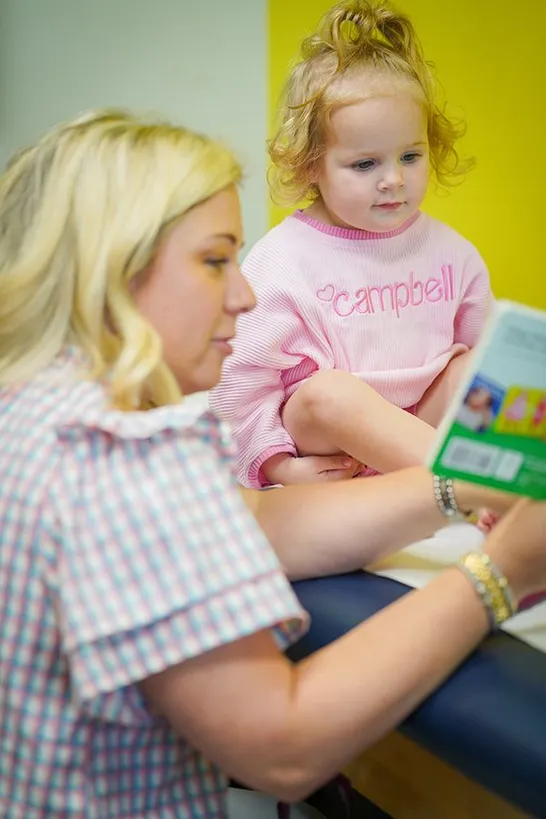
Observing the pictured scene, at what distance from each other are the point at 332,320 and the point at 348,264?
0.10m

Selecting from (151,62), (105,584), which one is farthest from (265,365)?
(151,62)

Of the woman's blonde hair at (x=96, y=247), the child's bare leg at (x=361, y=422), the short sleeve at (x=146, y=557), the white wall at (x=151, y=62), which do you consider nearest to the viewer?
the short sleeve at (x=146, y=557)

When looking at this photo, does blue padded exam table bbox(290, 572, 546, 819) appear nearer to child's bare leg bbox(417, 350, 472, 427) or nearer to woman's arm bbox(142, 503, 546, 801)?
woman's arm bbox(142, 503, 546, 801)

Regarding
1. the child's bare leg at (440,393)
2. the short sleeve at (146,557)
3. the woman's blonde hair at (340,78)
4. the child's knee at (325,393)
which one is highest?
the woman's blonde hair at (340,78)

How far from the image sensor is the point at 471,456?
69 cm

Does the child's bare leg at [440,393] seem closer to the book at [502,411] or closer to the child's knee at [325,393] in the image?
the child's knee at [325,393]

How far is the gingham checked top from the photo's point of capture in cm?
59

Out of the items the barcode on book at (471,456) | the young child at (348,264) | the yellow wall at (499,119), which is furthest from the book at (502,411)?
the yellow wall at (499,119)

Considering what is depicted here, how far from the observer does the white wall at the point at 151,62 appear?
1850 millimetres

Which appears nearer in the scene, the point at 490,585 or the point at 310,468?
the point at 490,585

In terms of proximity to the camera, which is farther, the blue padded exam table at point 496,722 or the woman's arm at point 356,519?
the woman's arm at point 356,519

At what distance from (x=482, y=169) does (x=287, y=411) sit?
0.66m

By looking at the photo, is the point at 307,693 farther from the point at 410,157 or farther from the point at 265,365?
the point at 410,157

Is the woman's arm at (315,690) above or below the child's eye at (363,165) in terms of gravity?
below
